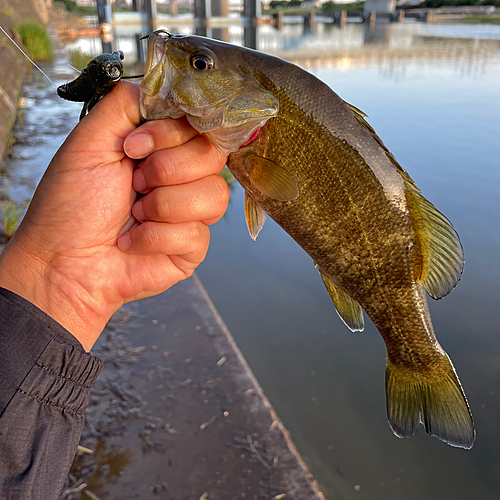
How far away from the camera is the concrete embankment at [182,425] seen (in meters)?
2.04

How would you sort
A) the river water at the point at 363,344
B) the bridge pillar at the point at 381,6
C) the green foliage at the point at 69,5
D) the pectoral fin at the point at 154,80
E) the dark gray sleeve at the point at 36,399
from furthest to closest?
1. the bridge pillar at the point at 381,6
2. the green foliage at the point at 69,5
3. the river water at the point at 363,344
4. the pectoral fin at the point at 154,80
5. the dark gray sleeve at the point at 36,399

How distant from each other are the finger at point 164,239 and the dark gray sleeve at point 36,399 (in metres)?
0.38

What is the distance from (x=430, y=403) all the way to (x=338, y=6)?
64617 millimetres

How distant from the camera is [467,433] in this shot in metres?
1.42

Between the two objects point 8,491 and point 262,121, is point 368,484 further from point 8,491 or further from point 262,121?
point 262,121

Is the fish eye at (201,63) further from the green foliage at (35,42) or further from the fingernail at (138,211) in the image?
the green foliage at (35,42)

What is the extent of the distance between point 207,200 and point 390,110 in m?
10.4

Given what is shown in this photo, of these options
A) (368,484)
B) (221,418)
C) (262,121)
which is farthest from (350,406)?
(262,121)

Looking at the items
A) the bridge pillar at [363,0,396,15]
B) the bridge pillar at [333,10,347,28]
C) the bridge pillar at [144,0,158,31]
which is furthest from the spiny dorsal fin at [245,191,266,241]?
the bridge pillar at [333,10,347,28]

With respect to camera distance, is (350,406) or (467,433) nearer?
(467,433)

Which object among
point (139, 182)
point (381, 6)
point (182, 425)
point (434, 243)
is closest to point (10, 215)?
point (182, 425)

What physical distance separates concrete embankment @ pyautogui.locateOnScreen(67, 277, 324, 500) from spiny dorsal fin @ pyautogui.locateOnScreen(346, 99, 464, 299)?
134cm

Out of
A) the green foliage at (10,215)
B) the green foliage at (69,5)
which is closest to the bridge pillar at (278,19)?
the green foliage at (69,5)

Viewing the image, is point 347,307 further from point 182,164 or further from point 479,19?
point 479,19
